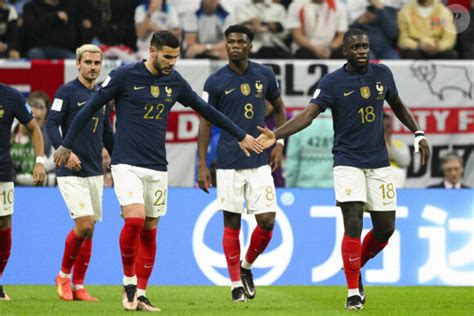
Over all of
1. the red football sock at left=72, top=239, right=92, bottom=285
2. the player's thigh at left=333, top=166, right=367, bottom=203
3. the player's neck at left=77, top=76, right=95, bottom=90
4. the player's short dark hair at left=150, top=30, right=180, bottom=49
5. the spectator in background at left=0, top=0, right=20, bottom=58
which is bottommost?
the red football sock at left=72, top=239, right=92, bottom=285

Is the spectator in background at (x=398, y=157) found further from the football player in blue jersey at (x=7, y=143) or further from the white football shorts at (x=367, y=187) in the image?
the football player in blue jersey at (x=7, y=143)

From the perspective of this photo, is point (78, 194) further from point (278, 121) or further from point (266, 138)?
point (266, 138)

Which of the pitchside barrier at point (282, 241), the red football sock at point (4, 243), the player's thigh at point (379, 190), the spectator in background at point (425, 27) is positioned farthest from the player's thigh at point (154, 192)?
the spectator in background at point (425, 27)

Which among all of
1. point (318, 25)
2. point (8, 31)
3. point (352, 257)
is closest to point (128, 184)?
point (352, 257)

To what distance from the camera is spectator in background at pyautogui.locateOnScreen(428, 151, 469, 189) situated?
1595 centimetres

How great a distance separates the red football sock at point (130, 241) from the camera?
10320 mm

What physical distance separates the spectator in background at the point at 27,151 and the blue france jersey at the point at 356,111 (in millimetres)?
5494

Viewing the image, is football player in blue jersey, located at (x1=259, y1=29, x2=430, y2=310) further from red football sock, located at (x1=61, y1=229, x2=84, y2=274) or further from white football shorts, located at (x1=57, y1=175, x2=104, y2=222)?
red football sock, located at (x1=61, y1=229, x2=84, y2=274)

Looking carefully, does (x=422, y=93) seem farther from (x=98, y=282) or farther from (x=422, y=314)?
(x=422, y=314)

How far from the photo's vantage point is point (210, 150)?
52.1 feet

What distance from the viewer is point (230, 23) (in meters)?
17.8

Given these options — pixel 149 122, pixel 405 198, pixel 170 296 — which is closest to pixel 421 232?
pixel 405 198

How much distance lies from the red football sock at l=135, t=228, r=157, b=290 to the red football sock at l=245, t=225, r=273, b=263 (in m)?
1.69

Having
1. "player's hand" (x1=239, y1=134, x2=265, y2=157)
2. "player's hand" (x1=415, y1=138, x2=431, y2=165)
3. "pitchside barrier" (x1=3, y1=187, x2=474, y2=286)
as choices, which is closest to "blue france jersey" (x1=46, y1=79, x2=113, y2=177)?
"player's hand" (x1=239, y1=134, x2=265, y2=157)
